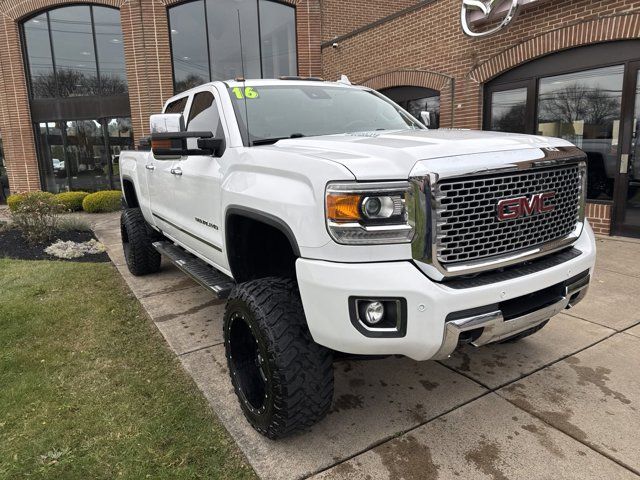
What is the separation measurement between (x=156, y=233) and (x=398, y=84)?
23.4 feet

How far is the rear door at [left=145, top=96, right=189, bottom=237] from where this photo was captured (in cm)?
427

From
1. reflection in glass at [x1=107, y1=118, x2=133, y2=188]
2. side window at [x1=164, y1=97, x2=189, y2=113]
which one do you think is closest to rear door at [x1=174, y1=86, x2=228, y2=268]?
side window at [x1=164, y1=97, x2=189, y2=113]

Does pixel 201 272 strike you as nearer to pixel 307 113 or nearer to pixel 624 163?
pixel 307 113

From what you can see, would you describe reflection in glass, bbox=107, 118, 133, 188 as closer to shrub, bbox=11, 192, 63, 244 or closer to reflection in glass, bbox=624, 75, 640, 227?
shrub, bbox=11, 192, 63, 244

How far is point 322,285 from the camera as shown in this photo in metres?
2.14

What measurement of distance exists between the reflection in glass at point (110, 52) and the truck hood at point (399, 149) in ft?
47.6

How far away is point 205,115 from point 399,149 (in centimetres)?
210

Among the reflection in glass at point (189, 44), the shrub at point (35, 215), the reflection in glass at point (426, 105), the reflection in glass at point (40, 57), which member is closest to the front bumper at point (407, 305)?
the shrub at point (35, 215)

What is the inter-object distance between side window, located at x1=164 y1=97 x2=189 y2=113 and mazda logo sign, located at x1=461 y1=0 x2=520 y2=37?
19.2 ft

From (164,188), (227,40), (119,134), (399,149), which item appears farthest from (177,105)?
(119,134)

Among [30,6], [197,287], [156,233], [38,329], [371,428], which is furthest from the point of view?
[30,6]

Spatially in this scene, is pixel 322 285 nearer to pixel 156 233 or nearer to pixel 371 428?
pixel 371 428

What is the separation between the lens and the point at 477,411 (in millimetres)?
2869

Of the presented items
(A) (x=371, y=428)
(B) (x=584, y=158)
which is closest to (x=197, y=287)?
(A) (x=371, y=428)
